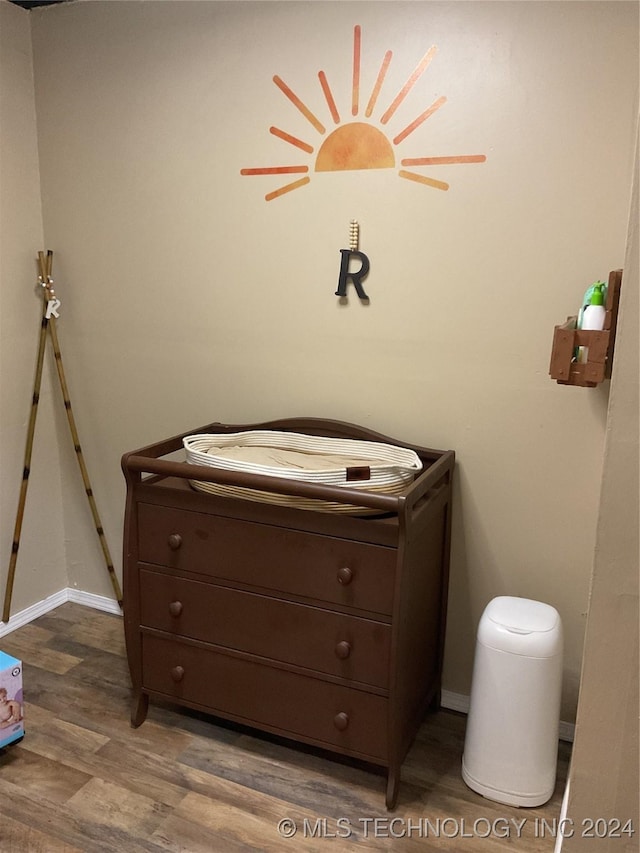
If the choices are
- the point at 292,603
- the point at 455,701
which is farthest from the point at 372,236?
the point at 455,701

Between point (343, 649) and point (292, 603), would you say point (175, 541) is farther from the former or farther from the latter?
point (343, 649)

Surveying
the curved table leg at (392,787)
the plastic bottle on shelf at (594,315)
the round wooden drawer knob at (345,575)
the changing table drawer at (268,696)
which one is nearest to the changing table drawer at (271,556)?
the round wooden drawer knob at (345,575)

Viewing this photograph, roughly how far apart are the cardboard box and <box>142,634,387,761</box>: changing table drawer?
360 millimetres

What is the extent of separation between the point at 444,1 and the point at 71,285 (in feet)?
5.37

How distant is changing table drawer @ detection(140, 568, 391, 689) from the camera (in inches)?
74.7

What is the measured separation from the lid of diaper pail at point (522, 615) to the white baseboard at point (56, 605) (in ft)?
5.33

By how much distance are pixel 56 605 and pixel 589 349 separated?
234cm

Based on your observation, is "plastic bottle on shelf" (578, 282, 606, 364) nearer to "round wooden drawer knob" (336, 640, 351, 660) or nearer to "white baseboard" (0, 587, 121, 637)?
"round wooden drawer knob" (336, 640, 351, 660)

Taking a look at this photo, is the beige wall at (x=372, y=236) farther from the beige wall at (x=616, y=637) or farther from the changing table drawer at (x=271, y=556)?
the beige wall at (x=616, y=637)

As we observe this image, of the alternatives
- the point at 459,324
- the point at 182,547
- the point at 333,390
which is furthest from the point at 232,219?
the point at 182,547

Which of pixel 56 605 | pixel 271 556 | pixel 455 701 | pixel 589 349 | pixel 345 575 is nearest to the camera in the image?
pixel 589 349

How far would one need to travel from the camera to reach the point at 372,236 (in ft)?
7.23

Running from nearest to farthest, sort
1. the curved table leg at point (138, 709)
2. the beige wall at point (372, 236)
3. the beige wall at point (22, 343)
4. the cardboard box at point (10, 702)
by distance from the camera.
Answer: the beige wall at point (372, 236), the cardboard box at point (10, 702), the curved table leg at point (138, 709), the beige wall at point (22, 343)

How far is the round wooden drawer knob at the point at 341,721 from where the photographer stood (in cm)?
195
